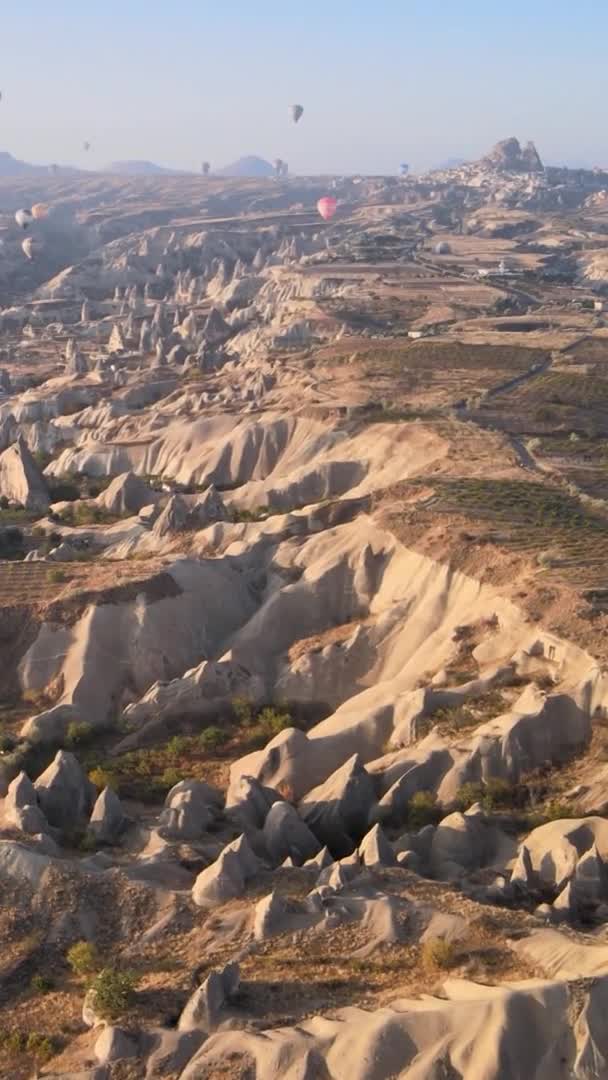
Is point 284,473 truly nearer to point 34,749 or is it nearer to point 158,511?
point 158,511

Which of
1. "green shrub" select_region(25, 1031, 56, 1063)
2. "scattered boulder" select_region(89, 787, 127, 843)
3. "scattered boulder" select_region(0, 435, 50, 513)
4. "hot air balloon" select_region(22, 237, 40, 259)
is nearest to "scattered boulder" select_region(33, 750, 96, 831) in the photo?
"scattered boulder" select_region(89, 787, 127, 843)

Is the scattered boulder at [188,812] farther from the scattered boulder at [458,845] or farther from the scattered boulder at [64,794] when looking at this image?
the scattered boulder at [458,845]

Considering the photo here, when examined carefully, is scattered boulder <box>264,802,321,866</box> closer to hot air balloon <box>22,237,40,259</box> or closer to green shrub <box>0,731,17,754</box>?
green shrub <box>0,731,17,754</box>

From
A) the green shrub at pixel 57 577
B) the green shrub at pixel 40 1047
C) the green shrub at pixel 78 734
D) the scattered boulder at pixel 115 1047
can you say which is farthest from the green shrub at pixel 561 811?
the green shrub at pixel 57 577

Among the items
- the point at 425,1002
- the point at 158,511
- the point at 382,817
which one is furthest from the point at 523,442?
the point at 425,1002

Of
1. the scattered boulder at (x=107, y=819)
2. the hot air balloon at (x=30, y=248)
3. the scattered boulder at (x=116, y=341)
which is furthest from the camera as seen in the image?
the hot air balloon at (x=30, y=248)
